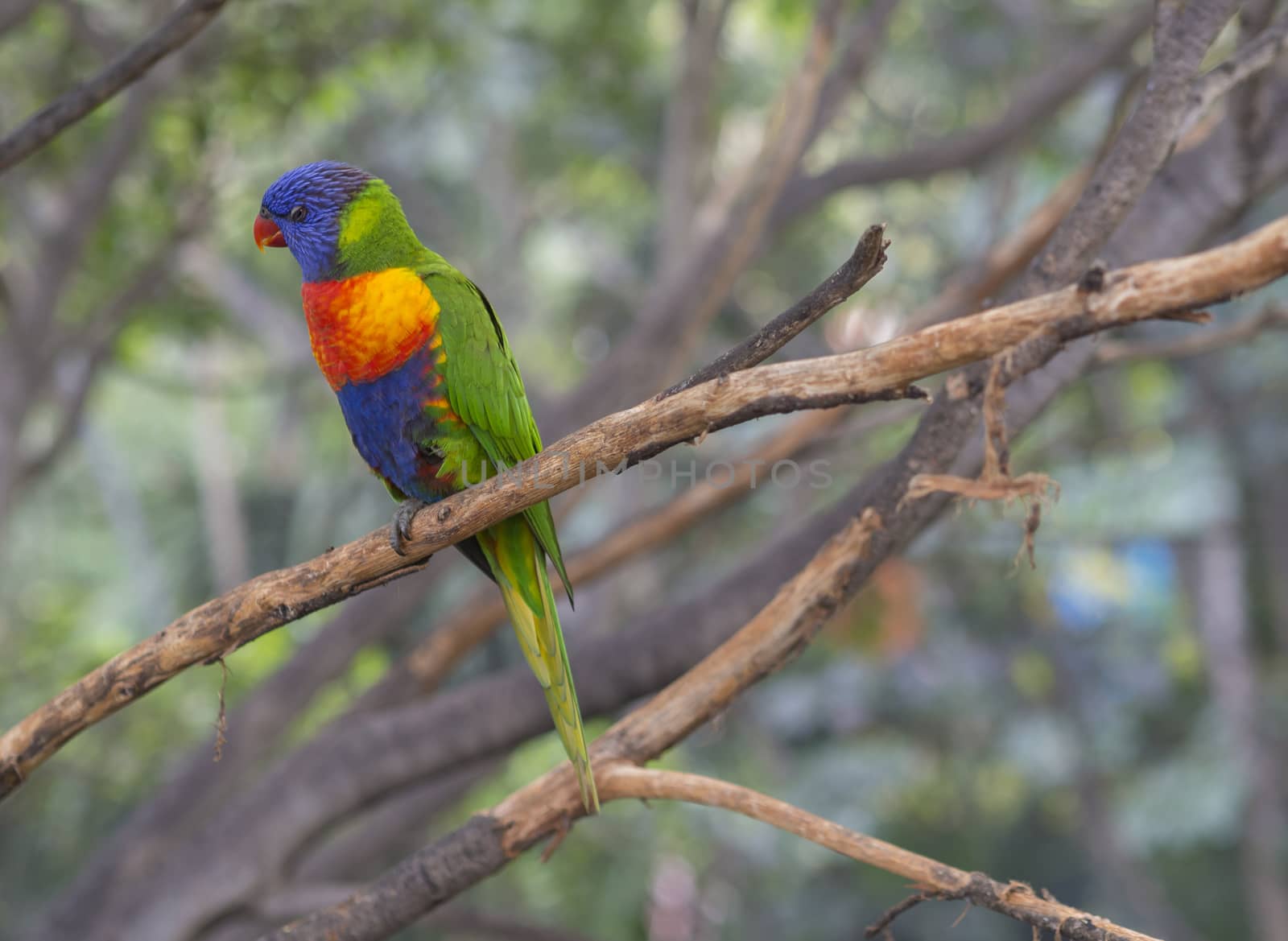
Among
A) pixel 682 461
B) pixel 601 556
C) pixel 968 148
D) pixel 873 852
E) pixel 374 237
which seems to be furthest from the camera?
pixel 682 461

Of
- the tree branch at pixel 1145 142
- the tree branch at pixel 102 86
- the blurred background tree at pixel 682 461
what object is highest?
the tree branch at pixel 102 86

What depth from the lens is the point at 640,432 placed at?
1.69m

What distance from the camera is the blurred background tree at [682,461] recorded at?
3961mm

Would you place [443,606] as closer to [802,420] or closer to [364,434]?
[802,420]

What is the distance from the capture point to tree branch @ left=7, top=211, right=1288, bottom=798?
4.31 feet

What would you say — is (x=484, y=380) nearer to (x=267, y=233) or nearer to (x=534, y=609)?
(x=534, y=609)

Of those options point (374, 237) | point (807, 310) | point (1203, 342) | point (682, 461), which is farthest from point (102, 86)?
point (1203, 342)

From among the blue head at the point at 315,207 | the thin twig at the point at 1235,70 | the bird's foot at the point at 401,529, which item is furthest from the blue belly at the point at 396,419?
the thin twig at the point at 1235,70

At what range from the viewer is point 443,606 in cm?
829

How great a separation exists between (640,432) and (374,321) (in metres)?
0.91

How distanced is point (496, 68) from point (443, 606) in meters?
3.84

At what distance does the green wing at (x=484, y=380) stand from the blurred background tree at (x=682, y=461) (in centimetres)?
62

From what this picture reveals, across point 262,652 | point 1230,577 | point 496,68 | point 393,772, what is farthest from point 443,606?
point 1230,577

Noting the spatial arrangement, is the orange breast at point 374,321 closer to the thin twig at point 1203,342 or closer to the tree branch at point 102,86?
the tree branch at point 102,86
